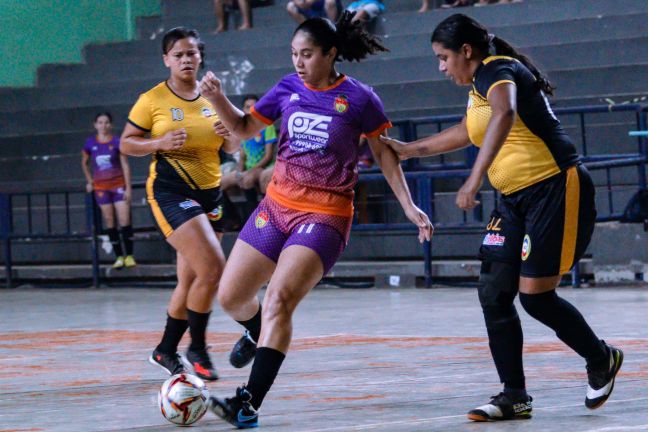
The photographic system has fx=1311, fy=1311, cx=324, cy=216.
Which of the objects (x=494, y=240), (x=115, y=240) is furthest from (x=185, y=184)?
(x=115, y=240)

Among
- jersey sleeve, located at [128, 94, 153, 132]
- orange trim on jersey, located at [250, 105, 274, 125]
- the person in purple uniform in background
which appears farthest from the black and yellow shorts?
the person in purple uniform in background

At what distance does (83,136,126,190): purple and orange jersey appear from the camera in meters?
17.5

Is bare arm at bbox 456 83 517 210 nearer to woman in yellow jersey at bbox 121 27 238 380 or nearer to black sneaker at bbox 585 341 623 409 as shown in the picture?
black sneaker at bbox 585 341 623 409

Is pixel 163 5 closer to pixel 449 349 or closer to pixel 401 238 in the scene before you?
pixel 401 238

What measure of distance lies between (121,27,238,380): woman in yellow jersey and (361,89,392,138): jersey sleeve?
172cm

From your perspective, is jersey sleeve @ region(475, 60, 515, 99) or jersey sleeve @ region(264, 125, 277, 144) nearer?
jersey sleeve @ region(475, 60, 515, 99)

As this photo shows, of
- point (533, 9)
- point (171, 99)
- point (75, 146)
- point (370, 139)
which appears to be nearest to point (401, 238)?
point (533, 9)

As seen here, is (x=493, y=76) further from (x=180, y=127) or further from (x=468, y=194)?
(x=180, y=127)

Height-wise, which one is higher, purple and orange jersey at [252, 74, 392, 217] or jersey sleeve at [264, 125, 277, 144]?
jersey sleeve at [264, 125, 277, 144]

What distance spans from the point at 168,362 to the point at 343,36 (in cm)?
250

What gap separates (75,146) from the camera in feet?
66.2

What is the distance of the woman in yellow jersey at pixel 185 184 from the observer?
25.9 feet

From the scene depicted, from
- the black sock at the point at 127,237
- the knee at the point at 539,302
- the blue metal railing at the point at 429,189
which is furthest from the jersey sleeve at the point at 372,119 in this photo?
the black sock at the point at 127,237

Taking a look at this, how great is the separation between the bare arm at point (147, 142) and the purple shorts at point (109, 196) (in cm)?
934
